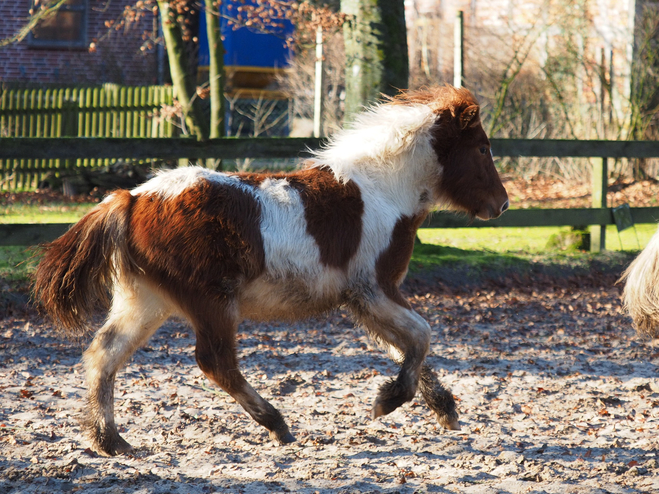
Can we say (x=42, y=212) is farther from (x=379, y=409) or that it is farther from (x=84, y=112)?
(x=379, y=409)

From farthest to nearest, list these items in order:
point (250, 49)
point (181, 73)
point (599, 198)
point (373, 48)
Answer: point (250, 49)
point (181, 73)
point (599, 198)
point (373, 48)

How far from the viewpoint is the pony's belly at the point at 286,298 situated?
12.2 ft

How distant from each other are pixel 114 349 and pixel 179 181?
3.02 feet

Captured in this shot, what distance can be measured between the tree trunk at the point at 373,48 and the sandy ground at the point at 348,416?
2.65 metres

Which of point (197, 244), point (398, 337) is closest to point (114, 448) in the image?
point (197, 244)

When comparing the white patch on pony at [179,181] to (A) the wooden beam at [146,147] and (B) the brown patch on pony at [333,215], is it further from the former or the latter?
(A) the wooden beam at [146,147]

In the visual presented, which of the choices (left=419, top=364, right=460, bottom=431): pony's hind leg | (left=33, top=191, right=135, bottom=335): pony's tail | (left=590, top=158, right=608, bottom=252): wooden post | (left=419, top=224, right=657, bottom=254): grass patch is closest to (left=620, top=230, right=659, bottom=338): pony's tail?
(left=419, top=364, right=460, bottom=431): pony's hind leg

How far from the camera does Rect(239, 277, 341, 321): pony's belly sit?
3.73m

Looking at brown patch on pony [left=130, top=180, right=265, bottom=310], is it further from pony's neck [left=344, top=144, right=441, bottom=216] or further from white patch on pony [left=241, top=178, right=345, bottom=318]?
pony's neck [left=344, top=144, right=441, bottom=216]

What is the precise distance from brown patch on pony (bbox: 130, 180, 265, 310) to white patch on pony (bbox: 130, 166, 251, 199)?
0.05 m

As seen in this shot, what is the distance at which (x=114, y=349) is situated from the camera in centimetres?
383

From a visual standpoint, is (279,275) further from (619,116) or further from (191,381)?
(619,116)

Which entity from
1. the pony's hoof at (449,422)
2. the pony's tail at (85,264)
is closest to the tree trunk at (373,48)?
the pony's hoof at (449,422)

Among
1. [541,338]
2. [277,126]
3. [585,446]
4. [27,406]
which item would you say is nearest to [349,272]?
[585,446]
